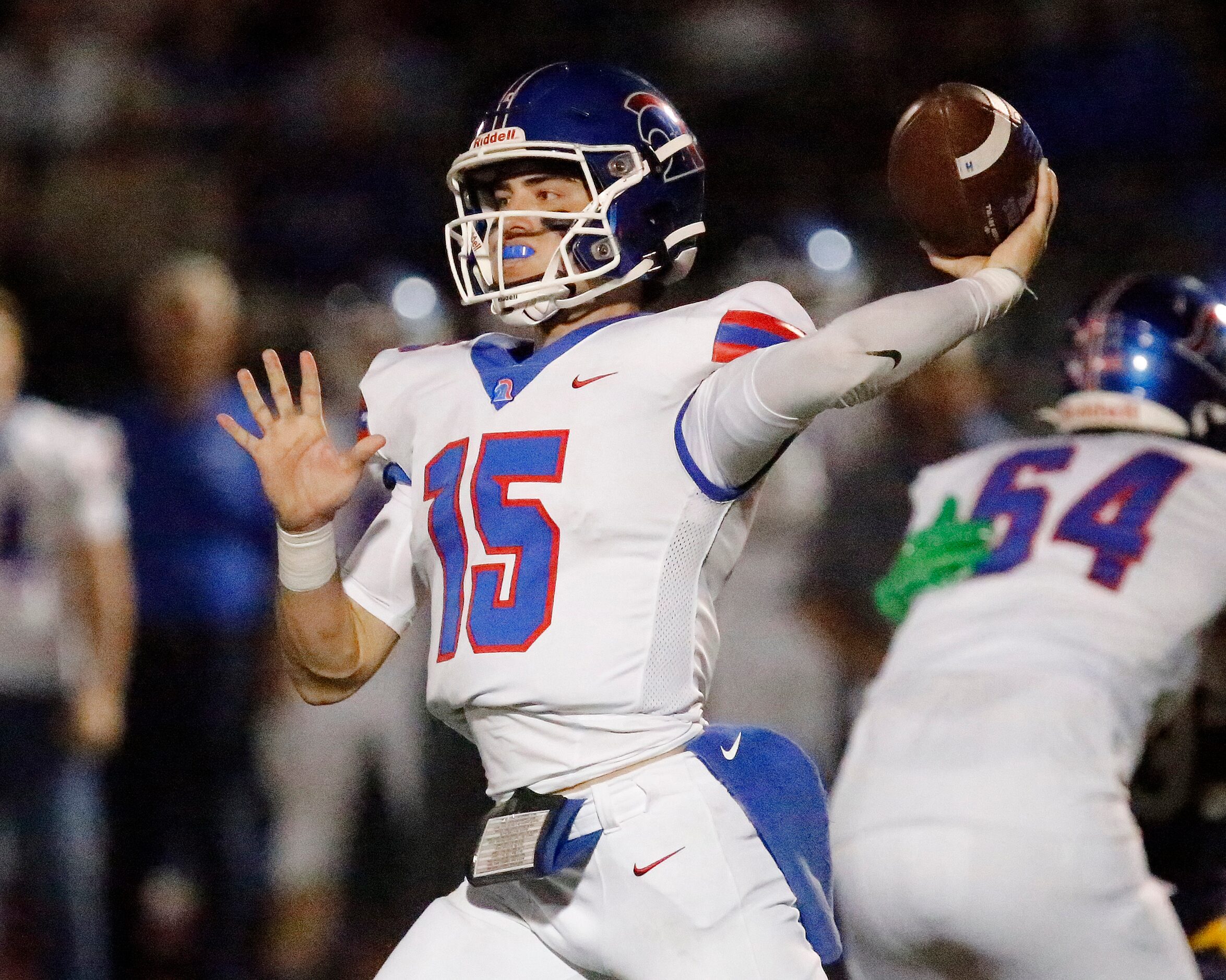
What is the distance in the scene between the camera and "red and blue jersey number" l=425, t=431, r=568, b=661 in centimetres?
243

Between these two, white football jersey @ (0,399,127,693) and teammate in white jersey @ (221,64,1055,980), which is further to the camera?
white football jersey @ (0,399,127,693)

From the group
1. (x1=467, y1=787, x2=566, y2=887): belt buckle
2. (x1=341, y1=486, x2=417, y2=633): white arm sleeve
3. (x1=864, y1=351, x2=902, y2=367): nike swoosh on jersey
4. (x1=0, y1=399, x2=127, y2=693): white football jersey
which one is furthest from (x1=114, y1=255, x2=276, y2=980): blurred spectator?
(x1=864, y1=351, x2=902, y2=367): nike swoosh on jersey

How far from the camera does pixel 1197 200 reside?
22.4 feet

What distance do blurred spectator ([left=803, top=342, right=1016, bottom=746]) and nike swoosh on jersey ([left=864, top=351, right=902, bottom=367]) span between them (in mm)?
2842

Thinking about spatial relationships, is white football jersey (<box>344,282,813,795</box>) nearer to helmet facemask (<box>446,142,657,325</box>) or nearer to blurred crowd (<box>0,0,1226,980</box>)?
helmet facemask (<box>446,142,657,325</box>)

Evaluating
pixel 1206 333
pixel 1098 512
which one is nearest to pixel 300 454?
pixel 1098 512

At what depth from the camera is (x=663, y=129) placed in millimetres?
2838

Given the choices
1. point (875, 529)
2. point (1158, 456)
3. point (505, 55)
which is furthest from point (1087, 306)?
point (505, 55)

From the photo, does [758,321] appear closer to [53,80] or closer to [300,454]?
[300,454]

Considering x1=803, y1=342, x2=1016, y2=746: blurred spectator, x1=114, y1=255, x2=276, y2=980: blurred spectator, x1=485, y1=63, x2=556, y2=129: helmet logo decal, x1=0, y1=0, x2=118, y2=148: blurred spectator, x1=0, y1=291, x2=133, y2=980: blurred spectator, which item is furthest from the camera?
x1=0, y1=0, x2=118, y2=148: blurred spectator

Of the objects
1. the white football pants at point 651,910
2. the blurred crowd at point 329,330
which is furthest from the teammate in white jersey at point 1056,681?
the white football pants at point 651,910

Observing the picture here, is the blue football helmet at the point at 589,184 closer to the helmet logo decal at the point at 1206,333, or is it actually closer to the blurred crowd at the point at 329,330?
the helmet logo decal at the point at 1206,333

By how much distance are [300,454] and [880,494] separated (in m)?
2.99

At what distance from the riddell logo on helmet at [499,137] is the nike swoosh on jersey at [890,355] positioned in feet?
2.56
